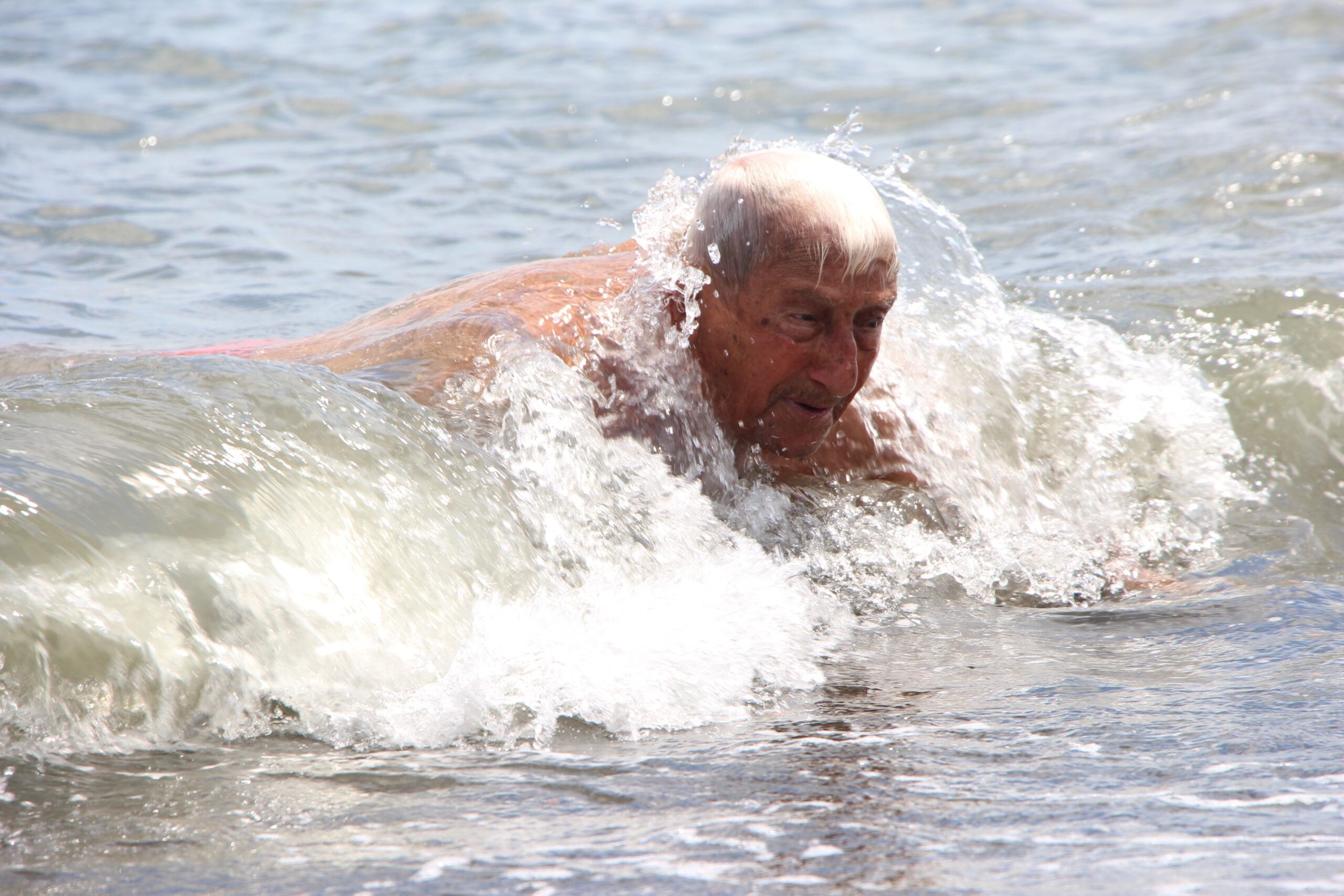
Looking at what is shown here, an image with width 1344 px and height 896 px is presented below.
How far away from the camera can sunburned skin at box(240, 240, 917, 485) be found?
3424mm

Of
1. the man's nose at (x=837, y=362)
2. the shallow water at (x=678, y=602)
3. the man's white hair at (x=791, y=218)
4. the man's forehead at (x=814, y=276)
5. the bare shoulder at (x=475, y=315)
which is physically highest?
the man's white hair at (x=791, y=218)

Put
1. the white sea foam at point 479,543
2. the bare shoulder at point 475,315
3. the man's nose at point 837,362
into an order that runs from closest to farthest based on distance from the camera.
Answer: the white sea foam at point 479,543 → the man's nose at point 837,362 → the bare shoulder at point 475,315

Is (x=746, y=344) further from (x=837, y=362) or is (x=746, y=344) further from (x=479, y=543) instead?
(x=479, y=543)

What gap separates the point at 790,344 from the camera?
136 inches

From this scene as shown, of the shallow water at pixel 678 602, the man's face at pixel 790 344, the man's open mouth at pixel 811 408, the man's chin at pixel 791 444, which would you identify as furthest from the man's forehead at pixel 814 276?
the shallow water at pixel 678 602

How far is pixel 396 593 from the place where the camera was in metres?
2.78

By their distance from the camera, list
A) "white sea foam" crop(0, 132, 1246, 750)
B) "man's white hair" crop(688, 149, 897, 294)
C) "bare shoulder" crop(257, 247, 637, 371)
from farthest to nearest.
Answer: "bare shoulder" crop(257, 247, 637, 371) → "man's white hair" crop(688, 149, 897, 294) → "white sea foam" crop(0, 132, 1246, 750)

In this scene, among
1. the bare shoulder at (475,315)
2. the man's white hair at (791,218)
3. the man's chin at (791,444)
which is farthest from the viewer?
the man's chin at (791,444)

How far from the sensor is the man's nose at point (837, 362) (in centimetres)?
345

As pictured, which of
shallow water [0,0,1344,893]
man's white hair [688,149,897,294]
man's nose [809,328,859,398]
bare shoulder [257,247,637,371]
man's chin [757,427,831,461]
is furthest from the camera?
man's chin [757,427,831,461]

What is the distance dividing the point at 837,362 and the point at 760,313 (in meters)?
0.23

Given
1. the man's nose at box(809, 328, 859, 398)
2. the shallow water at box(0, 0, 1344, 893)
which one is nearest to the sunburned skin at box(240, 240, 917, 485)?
the man's nose at box(809, 328, 859, 398)

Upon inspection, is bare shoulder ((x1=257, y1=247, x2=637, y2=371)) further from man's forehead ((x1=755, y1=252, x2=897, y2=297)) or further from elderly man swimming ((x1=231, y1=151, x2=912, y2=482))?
man's forehead ((x1=755, y1=252, x2=897, y2=297))

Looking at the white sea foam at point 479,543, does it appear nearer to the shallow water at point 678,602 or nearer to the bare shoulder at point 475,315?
the shallow water at point 678,602
